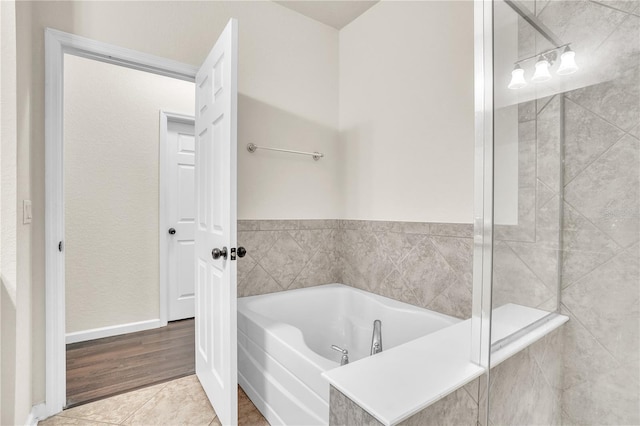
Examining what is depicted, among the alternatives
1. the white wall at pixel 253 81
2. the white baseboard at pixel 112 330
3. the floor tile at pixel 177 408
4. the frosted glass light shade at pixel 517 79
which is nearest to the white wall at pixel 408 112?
the white wall at pixel 253 81

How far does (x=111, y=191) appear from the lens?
283 centimetres

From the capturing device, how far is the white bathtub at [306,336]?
137cm

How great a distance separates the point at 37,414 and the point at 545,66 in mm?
2862

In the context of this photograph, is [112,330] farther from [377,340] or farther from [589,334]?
[589,334]

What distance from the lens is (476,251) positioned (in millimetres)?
996

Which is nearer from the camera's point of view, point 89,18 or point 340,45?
point 89,18

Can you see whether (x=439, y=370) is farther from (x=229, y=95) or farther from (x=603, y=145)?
(x=229, y=95)

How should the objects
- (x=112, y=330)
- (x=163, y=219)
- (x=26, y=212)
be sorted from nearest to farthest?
(x=26, y=212)
(x=112, y=330)
(x=163, y=219)

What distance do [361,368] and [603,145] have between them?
121 centimetres

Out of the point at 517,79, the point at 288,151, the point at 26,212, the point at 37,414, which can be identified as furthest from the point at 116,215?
the point at 517,79

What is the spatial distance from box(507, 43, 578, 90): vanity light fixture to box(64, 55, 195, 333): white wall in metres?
3.03

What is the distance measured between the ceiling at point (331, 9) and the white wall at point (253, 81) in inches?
2.3

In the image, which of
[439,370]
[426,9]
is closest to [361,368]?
[439,370]

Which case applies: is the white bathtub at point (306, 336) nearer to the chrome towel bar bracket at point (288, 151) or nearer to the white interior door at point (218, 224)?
the white interior door at point (218, 224)
